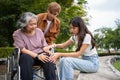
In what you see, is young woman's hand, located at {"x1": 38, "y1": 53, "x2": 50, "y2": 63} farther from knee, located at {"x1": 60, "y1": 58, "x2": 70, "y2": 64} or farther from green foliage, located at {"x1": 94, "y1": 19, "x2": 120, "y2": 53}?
green foliage, located at {"x1": 94, "y1": 19, "x2": 120, "y2": 53}

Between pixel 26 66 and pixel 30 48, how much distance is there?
0.55m

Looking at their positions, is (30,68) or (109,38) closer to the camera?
(30,68)

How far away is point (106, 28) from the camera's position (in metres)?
59.7

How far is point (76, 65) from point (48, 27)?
168 cm

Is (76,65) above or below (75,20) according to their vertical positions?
below

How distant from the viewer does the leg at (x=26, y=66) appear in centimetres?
663

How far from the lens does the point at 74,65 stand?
22.8 ft

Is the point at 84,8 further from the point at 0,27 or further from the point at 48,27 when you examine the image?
the point at 48,27

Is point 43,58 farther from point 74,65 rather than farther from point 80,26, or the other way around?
point 80,26

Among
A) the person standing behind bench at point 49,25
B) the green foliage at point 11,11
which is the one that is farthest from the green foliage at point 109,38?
the person standing behind bench at point 49,25

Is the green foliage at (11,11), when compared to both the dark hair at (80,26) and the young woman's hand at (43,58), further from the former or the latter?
the young woman's hand at (43,58)

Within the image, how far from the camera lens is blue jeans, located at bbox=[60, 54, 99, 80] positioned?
672cm

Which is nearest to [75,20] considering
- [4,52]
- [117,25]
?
[4,52]

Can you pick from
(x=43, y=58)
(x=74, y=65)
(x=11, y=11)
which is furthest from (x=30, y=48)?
(x=11, y=11)
